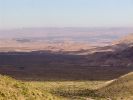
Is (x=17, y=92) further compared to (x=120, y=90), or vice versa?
(x=120, y=90)

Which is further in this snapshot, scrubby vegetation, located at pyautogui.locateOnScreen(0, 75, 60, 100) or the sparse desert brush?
the sparse desert brush

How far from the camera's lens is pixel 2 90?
22.7 metres

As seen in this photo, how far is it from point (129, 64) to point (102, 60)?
15680mm

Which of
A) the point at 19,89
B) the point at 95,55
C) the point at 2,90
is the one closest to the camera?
the point at 2,90

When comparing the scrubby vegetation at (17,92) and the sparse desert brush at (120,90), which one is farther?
the sparse desert brush at (120,90)

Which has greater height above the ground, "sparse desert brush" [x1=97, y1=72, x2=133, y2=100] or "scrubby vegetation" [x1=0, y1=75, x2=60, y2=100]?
"scrubby vegetation" [x1=0, y1=75, x2=60, y2=100]

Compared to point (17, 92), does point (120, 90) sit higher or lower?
lower

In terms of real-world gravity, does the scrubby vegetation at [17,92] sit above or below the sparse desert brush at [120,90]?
above

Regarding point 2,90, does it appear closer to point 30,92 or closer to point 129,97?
point 30,92

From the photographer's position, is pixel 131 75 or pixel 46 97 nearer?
pixel 46 97

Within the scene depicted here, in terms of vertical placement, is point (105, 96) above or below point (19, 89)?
below

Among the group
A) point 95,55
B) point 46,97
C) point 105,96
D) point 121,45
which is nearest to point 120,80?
point 105,96

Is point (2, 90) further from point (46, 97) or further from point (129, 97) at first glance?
point (129, 97)

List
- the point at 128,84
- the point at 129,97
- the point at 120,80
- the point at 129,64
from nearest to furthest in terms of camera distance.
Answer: the point at 129,97, the point at 128,84, the point at 120,80, the point at 129,64
